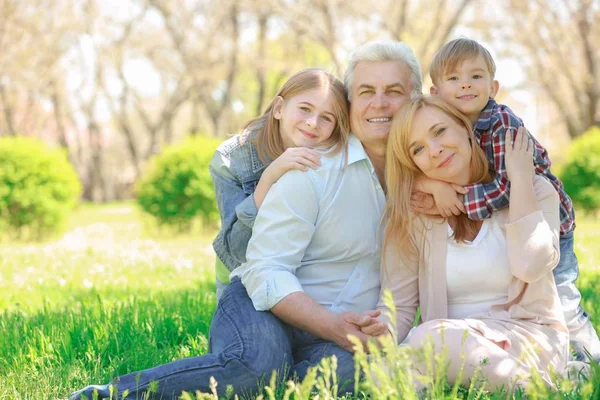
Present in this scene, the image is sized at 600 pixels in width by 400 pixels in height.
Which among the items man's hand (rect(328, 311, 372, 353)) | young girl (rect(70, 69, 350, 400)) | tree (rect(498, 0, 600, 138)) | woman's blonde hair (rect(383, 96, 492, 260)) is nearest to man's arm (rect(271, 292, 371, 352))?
man's hand (rect(328, 311, 372, 353))

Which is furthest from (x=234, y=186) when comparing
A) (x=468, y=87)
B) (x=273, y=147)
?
(x=468, y=87)

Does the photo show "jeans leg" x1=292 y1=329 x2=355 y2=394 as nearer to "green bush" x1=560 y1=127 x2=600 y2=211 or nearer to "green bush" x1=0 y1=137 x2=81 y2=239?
"green bush" x1=0 y1=137 x2=81 y2=239

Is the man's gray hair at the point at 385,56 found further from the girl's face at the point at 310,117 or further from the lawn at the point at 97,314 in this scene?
the lawn at the point at 97,314

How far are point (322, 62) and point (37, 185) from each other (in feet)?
60.7

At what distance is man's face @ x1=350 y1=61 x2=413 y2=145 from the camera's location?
3.50 metres

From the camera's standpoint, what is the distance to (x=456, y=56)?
11.0 feet

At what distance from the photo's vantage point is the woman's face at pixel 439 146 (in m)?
3.17

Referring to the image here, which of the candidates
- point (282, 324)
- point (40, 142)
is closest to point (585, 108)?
point (40, 142)

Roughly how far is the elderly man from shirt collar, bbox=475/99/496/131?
43 centimetres

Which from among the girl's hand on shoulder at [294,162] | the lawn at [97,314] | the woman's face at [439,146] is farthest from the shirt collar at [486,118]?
the lawn at [97,314]

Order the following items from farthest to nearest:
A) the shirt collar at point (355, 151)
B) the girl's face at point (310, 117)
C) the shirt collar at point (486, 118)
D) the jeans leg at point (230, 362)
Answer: the girl's face at point (310, 117) < the shirt collar at point (355, 151) < the shirt collar at point (486, 118) < the jeans leg at point (230, 362)

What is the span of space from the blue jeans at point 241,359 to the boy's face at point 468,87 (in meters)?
1.29

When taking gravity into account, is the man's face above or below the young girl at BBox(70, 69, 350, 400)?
above

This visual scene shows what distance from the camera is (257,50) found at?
22.6 metres
